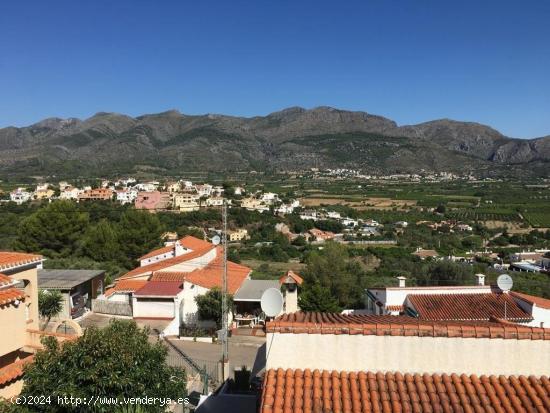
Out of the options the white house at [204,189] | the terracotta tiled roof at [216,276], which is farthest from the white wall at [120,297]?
the white house at [204,189]

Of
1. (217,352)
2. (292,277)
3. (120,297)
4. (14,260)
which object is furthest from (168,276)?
(14,260)

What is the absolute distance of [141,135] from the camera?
518ft

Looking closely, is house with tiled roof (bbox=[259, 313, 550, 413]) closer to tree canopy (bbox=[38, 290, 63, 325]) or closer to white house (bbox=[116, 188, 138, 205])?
tree canopy (bbox=[38, 290, 63, 325])

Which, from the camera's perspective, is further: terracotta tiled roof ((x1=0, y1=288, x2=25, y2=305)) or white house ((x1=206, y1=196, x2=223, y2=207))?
white house ((x1=206, y1=196, x2=223, y2=207))

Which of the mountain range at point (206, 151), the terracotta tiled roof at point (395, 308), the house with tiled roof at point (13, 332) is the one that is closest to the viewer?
the house with tiled roof at point (13, 332)

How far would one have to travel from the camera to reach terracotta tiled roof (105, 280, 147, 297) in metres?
18.7

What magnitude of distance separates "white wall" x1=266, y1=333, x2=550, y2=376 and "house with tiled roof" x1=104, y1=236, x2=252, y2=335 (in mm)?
11606

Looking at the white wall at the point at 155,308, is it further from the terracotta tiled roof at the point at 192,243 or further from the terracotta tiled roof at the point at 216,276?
the terracotta tiled roof at the point at 192,243

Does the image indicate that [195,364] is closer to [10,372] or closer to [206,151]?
[10,372]

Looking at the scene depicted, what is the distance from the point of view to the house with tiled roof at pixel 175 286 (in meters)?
16.5

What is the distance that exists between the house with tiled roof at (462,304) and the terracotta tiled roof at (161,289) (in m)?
6.90

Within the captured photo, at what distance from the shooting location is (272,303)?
18.9 feet

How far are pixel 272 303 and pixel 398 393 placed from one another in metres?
1.91

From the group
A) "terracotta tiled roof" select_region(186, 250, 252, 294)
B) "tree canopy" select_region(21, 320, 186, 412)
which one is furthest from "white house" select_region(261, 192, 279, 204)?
"tree canopy" select_region(21, 320, 186, 412)
